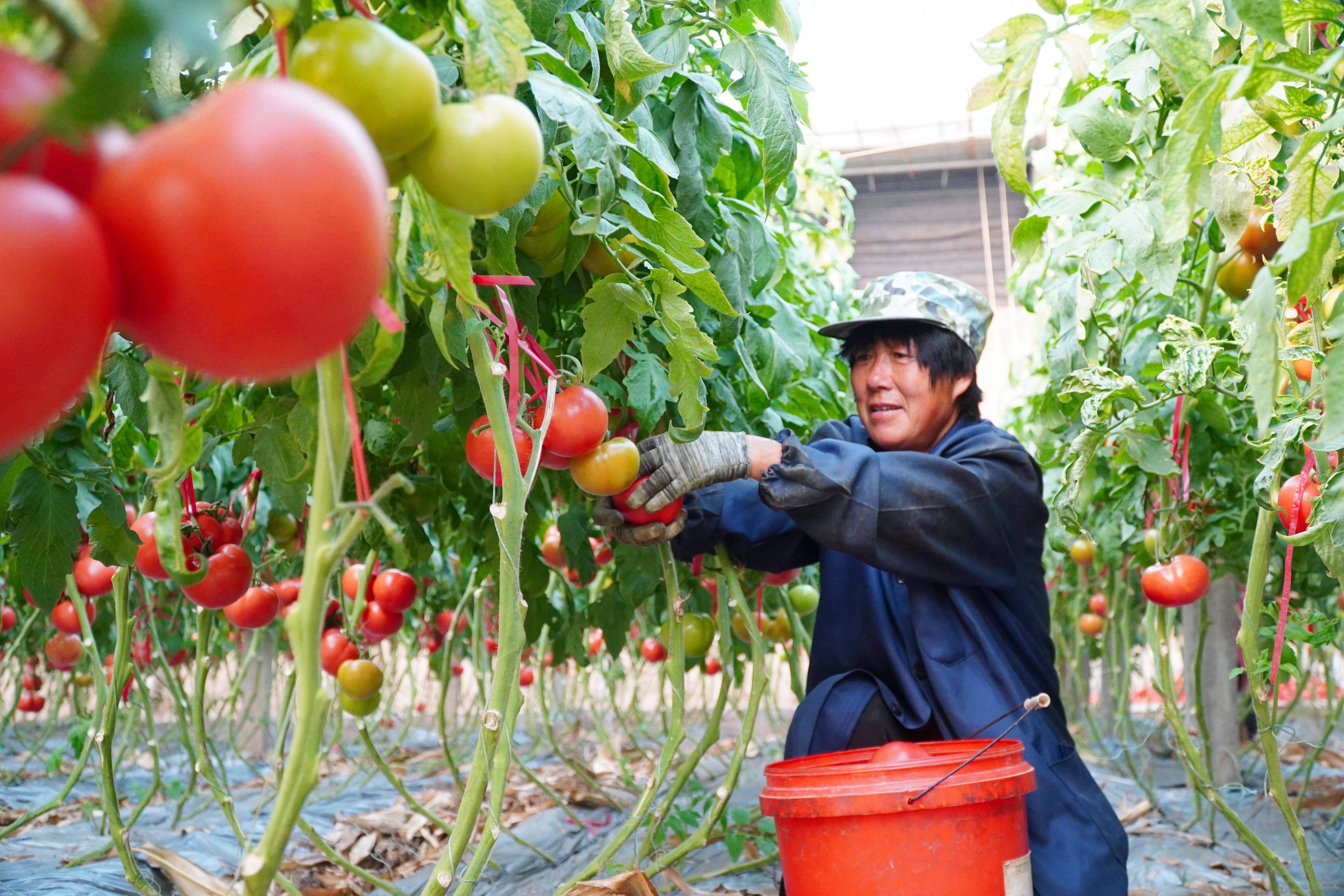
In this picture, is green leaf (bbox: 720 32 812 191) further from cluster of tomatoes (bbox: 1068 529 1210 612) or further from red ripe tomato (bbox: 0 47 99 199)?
cluster of tomatoes (bbox: 1068 529 1210 612)

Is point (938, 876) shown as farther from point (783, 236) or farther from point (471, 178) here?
point (783, 236)

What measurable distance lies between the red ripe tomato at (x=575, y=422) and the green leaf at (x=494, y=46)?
0.58 meters

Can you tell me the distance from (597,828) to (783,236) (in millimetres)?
1949

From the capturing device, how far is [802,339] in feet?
5.76

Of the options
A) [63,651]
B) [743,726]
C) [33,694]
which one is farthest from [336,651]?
[33,694]

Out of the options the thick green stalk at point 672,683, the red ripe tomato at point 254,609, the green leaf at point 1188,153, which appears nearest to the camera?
the green leaf at point 1188,153

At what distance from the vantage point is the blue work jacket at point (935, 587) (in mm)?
1488

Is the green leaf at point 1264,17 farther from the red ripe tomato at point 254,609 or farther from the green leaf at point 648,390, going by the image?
the red ripe tomato at point 254,609

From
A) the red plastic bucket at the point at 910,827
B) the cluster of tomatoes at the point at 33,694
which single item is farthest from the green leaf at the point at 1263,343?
the cluster of tomatoes at the point at 33,694

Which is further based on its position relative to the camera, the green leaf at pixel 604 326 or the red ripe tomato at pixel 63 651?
the red ripe tomato at pixel 63 651

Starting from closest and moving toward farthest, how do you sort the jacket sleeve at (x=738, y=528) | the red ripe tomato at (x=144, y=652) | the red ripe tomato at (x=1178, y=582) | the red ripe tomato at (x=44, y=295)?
1. the red ripe tomato at (x=44, y=295)
2. the jacket sleeve at (x=738, y=528)
3. the red ripe tomato at (x=1178, y=582)
4. the red ripe tomato at (x=144, y=652)

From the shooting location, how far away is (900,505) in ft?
4.91

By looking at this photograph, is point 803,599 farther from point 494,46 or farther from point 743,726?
point 494,46

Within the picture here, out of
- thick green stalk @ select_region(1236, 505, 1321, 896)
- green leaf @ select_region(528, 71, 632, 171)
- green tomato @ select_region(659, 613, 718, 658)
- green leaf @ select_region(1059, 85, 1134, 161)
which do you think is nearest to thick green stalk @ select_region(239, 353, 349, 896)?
green leaf @ select_region(528, 71, 632, 171)
